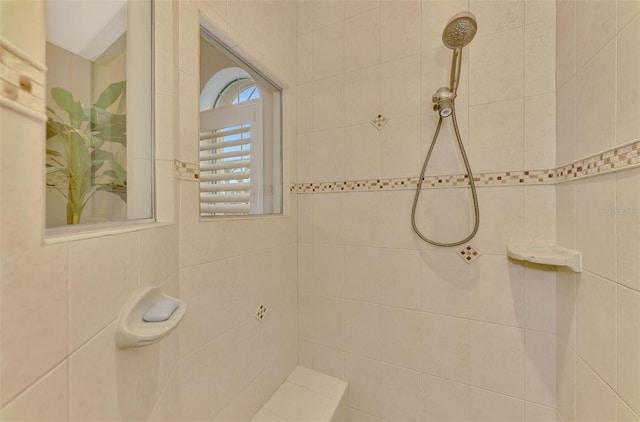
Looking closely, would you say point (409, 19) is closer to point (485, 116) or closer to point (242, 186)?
point (485, 116)

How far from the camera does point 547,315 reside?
3.45ft

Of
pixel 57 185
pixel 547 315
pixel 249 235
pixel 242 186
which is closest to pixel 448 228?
pixel 547 315

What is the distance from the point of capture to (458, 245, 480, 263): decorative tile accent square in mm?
1155

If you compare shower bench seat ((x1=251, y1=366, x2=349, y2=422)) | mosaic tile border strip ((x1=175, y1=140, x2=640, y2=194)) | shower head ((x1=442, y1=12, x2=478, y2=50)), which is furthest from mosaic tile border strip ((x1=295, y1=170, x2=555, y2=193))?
shower bench seat ((x1=251, y1=366, x2=349, y2=422))

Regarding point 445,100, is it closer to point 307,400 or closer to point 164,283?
point 164,283

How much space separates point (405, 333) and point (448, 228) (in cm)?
58

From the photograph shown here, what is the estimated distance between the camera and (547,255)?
0.93 meters

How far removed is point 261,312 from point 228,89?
1.13 meters

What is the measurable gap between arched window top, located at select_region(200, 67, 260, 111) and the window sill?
61cm

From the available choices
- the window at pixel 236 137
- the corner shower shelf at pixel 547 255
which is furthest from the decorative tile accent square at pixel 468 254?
the window at pixel 236 137

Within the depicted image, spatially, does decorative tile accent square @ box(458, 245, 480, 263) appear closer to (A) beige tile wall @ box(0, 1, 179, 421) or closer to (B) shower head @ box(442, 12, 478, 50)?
(B) shower head @ box(442, 12, 478, 50)

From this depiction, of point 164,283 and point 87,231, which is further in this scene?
point 164,283

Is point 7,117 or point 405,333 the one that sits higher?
point 7,117

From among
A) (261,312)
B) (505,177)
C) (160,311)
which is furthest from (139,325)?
(505,177)
